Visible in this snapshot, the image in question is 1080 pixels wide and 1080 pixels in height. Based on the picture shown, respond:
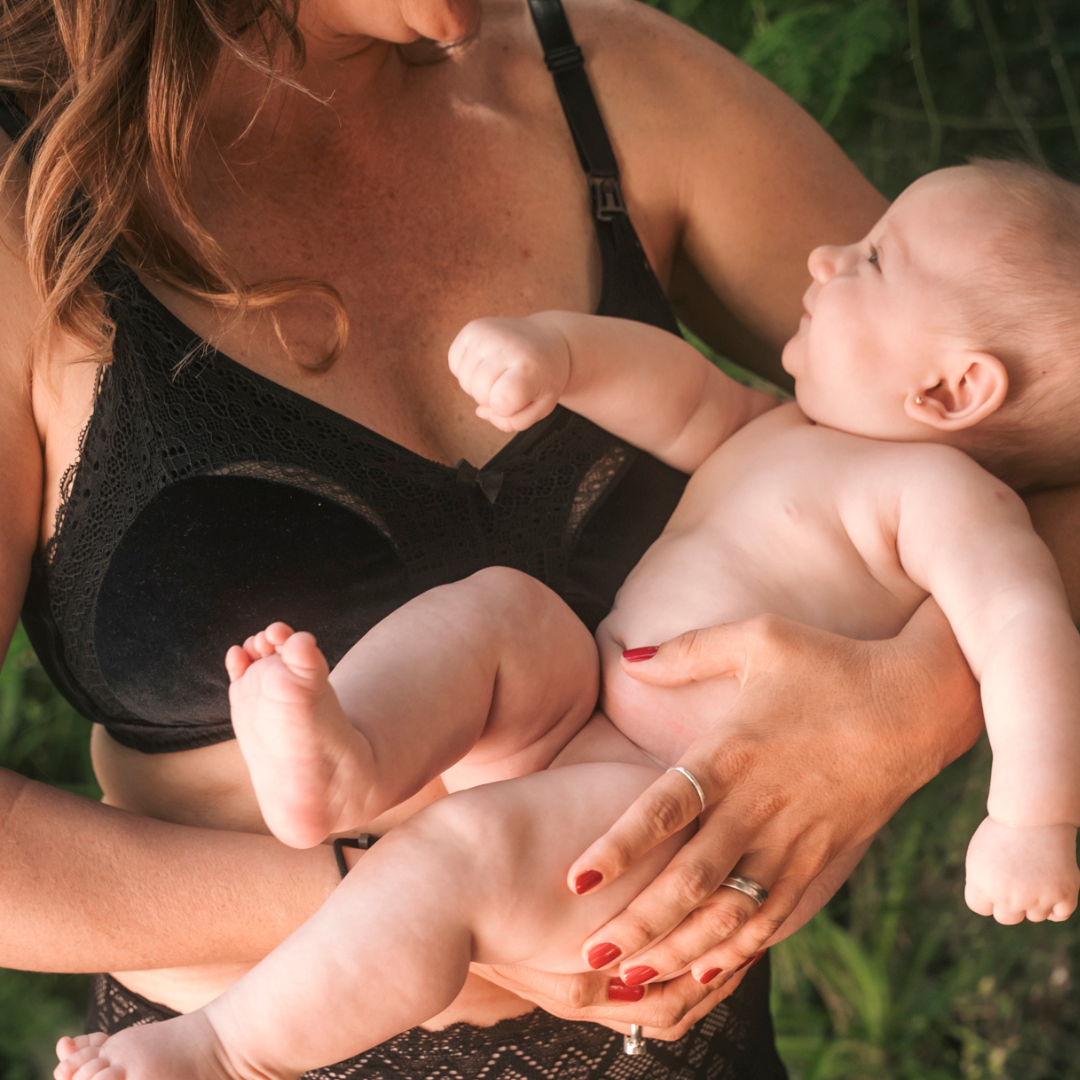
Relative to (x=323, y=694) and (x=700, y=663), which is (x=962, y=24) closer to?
(x=700, y=663)

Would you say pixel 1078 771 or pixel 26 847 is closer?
pixel 1078 771

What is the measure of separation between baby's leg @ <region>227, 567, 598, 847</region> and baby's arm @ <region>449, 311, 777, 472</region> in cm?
19

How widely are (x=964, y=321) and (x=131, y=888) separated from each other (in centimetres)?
108

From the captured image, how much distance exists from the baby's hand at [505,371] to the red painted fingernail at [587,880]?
1.41ft

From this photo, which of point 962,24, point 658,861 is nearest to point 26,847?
point 658,861

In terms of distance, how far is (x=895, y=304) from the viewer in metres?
1.10

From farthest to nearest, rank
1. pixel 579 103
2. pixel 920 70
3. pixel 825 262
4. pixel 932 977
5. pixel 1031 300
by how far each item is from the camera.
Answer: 1. pixel 932 977
2. pixel 920 70
3. pixel 579 103
4. pixel 825 262
5. pixel 1031 300

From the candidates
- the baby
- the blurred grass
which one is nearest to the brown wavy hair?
the baby

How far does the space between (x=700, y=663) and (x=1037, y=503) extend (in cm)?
59

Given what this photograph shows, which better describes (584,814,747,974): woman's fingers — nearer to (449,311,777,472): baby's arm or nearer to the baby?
the baby

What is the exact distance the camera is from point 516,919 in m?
0.83

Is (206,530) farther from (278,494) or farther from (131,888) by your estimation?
(131,888)

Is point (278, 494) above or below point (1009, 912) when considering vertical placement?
above

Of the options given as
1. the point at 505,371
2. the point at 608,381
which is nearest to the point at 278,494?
the point at 505,371
